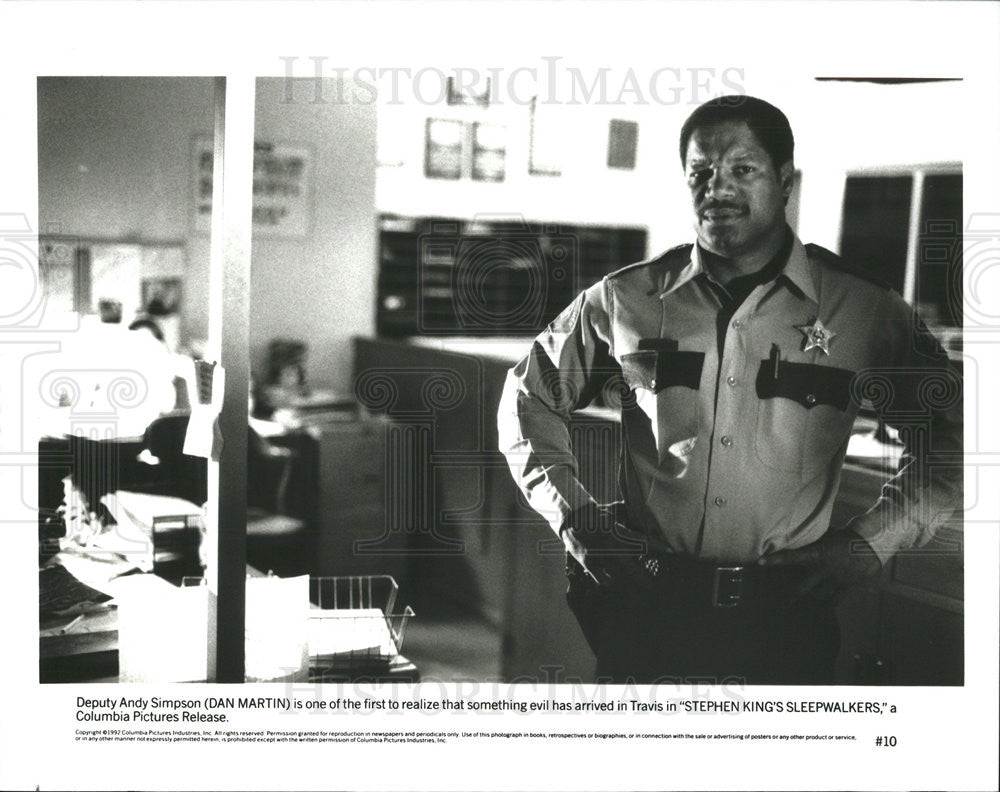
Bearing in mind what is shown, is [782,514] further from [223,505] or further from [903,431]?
[223,505]

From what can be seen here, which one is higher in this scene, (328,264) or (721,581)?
(328,264)

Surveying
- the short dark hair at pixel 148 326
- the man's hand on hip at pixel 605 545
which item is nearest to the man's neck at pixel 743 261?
the man's hand on hip at pixel 605 545

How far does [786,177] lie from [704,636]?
3.82 feet

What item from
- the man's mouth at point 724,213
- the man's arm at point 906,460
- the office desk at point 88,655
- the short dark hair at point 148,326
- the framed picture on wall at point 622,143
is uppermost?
the framed picture on wall at point 622,143

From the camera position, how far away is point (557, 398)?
255 centimetres

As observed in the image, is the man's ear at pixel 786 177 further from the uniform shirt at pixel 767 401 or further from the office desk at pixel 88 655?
the office desk at pixel 88 655

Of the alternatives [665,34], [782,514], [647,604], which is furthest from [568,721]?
[665,34]

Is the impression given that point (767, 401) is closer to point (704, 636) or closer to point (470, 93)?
point (704, 636)

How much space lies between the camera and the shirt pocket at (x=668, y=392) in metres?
2.46

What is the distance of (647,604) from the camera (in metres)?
2.51

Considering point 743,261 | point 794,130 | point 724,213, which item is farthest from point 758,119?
point 743,261

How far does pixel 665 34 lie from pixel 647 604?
4.66 feet

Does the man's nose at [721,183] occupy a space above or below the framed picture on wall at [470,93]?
below

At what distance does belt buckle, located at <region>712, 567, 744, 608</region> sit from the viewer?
2467 millimetres
